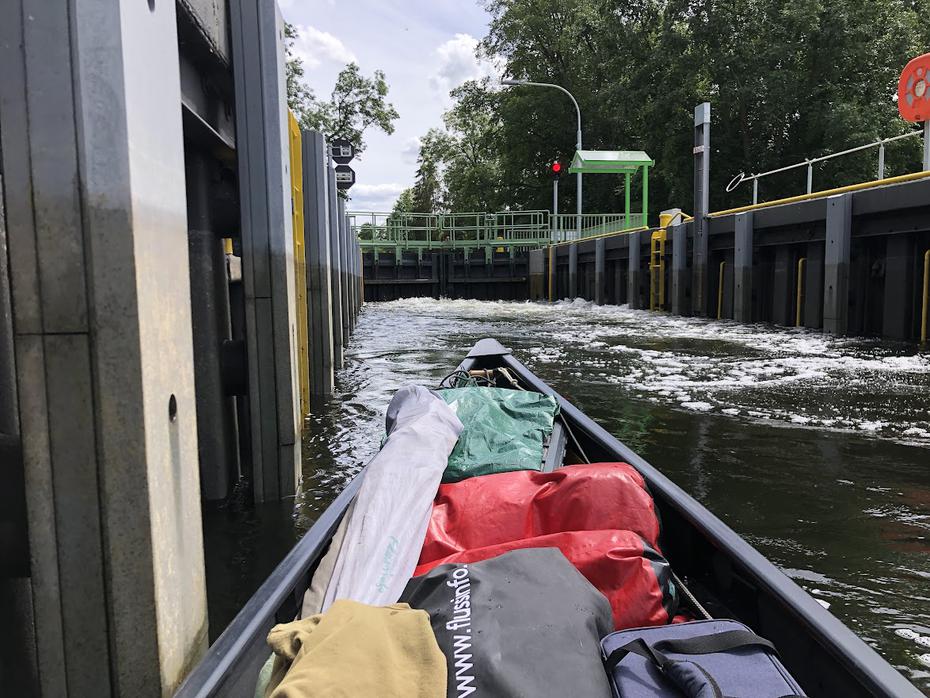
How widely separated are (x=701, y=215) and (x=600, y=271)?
5.81 meters

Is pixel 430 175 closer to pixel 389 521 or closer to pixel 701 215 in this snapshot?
pixel 701 215

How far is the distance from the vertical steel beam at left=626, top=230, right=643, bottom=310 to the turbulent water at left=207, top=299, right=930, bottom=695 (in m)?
6.24

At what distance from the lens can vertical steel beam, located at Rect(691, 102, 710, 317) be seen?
13.9 meters

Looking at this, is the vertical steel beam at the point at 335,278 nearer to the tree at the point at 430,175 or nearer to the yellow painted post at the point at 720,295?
the yellow painted post at the point at 720,295

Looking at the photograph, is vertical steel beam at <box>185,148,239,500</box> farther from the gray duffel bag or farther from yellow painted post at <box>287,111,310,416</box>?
the gray duffel bag

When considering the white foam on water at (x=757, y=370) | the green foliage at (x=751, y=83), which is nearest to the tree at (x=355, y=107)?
the green foliage at (x=751, y=83)

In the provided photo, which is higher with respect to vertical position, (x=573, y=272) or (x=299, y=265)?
(x=573, y=272)

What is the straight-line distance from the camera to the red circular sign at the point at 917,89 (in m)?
9.92

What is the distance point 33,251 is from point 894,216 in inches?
400

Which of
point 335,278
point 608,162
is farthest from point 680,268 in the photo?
point 608,162

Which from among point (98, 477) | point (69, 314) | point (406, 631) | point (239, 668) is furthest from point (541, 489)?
point (69, 314)

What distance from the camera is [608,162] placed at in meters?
23.3

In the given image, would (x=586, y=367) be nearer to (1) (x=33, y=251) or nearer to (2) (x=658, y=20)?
(1) (x=33, y=251)

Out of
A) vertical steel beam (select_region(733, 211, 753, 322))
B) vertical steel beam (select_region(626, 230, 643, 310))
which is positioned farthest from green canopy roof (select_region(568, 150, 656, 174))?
vertical steel beam (select_region(733, 211, 753, 322))
